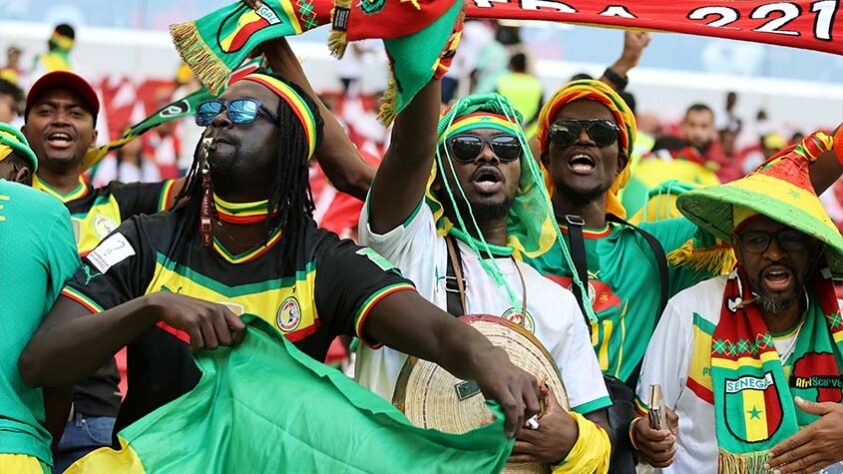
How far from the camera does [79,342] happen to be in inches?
164

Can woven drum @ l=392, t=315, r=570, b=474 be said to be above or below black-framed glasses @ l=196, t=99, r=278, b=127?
below

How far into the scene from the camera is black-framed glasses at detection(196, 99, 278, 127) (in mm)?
4613

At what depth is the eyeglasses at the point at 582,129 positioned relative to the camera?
20.4ft

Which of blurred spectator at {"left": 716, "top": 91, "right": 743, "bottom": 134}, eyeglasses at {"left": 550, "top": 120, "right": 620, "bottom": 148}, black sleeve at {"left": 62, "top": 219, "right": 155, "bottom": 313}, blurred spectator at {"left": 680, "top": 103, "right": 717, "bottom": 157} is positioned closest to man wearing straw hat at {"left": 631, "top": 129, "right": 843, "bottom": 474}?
eyeglasses at {"left": 550, "top": 120, "right": 620, "bottom": 148}

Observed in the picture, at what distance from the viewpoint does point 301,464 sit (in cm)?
413

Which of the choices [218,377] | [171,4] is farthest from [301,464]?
[171,4]

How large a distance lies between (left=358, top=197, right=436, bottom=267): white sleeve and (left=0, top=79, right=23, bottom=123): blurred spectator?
5.11 m

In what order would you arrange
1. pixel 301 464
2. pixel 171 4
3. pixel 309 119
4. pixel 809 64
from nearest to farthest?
pixel 301 464, pixel 309 119, pixel 171 4, pixel 809 64

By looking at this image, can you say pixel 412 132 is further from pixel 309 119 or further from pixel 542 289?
pixel 542 289

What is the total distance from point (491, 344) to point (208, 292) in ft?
3.00

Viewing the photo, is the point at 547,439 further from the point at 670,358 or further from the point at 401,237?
the point at 670,358

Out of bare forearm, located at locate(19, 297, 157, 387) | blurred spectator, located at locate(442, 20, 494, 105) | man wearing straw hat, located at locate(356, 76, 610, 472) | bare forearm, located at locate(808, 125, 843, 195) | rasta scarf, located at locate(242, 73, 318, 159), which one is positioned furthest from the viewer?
blurred spectator, located at locate(442, 20, 494, 105)

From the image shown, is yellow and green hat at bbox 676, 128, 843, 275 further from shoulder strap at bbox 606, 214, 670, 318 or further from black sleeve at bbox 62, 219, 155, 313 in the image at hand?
black sleeve at bbox 62, 219, 155, 313

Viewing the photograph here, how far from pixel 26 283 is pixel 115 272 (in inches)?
10.4
